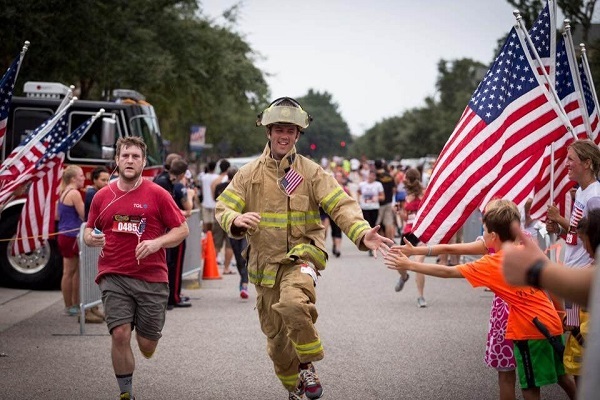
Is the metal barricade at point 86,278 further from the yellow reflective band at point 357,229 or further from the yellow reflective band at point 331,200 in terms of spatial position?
the yellow reflective band at point 357,229

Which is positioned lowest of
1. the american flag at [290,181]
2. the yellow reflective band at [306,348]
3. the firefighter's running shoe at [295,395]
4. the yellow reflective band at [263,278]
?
the firefighter's running shoe at [295,395]

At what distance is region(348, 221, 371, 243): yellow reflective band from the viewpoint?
672 cm

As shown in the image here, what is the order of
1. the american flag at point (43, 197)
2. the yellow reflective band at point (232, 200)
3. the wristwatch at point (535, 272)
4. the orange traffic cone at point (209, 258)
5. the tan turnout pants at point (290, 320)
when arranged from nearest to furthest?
the wristwatch at point (535, 272) < the tan turnout pants at point (290, 320) < the yellow reflective band at point (232, 200) < the american flag at point (43, 197) < the orange traffic cone at point (209, 258)

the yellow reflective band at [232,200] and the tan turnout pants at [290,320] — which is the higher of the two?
the yellow reflective band at [232,200]

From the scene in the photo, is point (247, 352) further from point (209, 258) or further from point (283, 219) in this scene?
point (209, 258)

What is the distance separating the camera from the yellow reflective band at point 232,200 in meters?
7.02

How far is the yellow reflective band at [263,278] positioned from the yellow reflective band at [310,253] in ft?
0.68

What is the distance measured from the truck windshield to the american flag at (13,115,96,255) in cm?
533

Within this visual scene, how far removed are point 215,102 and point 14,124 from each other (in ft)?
54.1

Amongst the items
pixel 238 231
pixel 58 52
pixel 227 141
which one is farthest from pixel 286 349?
pixel 227 141

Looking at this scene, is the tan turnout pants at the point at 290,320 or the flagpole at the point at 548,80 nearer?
the tan turnout pants at the point at 290,320

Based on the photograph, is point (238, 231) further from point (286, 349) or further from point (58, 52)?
point (58, 52)

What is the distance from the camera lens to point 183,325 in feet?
38.4

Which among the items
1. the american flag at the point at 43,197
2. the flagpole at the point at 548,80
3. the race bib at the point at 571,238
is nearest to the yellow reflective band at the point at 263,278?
the race bib at the point at 571,238
